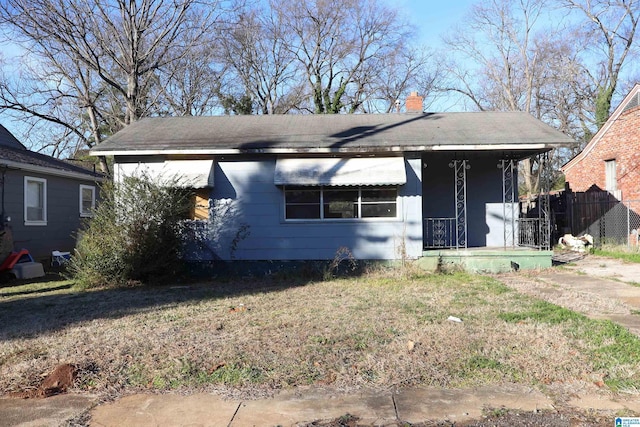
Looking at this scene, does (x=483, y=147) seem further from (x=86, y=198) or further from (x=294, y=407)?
(x=86, y=198)

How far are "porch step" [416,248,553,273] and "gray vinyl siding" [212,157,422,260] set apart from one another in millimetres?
849

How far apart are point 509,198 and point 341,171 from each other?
492 centimetres

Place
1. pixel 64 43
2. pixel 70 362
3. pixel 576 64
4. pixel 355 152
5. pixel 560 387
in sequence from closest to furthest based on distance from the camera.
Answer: pixel 560 387
pixel 70 362
pixel 355 152
pixel 64 43
pixel 576 64

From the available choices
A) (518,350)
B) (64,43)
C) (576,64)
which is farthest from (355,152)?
(576,64)

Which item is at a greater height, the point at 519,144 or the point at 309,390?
the point at 519,144

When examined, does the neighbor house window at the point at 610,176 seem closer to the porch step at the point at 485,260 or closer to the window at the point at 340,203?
the porch step at the point at 485,260

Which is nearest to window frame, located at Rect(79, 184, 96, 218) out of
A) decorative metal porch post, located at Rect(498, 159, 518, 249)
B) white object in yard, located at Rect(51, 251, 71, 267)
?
white object in yard, located at Rect(51, 251, 71, 267)

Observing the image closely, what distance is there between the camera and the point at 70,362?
461cm

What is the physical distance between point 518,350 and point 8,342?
18.9 feet

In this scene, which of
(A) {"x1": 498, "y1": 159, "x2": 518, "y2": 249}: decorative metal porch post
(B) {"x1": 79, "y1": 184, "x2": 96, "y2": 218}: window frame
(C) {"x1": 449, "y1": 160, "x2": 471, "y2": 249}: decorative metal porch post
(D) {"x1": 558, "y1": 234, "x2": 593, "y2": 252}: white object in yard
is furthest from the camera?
(B) {"x1": 79, "y1": 184, "x2": 96, "y2": 218}: window frame

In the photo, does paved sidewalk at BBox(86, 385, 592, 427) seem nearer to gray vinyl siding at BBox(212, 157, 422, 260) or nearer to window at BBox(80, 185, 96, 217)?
gray vinyl siding at BBox(212, 157, 422, 260)

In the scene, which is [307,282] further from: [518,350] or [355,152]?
[518,350]

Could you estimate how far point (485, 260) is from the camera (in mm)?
10492

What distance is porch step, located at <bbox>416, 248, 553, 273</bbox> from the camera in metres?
10.5
